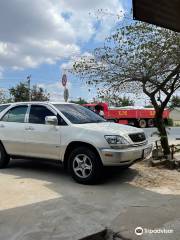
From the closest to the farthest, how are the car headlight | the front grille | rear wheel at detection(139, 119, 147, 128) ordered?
the car headlight → the front grille → rear wheel at detection(139, 119, 147, 128)

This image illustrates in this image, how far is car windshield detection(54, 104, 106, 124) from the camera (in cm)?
882

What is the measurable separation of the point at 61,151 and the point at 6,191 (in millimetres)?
1644

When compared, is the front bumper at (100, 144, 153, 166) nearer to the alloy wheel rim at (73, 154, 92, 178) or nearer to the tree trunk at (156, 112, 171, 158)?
the alloy wheel rim at (73, 154, 92, 178)

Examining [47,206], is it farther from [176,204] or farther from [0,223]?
[176,204]

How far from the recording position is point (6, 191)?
288 inches

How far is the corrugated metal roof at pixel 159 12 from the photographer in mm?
6061

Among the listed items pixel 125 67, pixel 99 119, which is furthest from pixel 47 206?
pixel 125 67

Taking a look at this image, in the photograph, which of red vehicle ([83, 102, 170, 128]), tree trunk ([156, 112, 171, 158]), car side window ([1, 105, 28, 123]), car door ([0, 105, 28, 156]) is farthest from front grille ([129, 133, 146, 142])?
red vehicle ([83, 102, 170, 128])

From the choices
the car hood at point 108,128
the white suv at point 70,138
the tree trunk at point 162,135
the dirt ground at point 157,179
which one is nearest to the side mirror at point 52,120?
the white suv at point 70,138

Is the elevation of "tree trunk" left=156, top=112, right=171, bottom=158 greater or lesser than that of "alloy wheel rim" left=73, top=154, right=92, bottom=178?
greater

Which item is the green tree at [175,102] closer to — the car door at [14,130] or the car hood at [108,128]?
the car hood at [108,128]

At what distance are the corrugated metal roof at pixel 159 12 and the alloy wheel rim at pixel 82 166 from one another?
3.11 m

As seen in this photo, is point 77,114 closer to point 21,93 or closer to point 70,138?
point 70,138

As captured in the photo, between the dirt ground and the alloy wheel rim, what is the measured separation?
0.97 m
